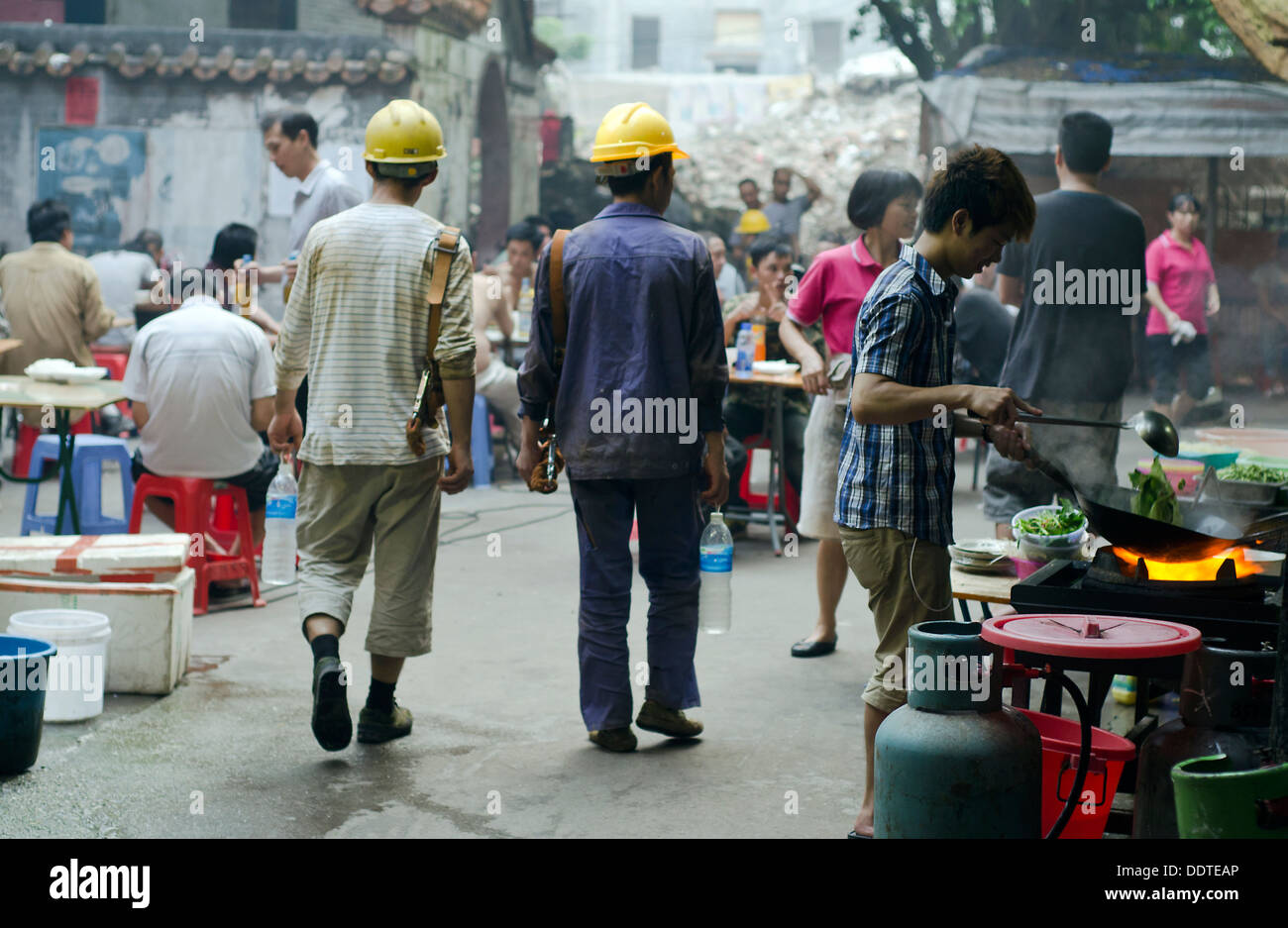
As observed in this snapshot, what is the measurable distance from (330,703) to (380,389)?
1087 millimetres

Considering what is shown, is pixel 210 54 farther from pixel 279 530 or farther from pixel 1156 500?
pixel 1156 500

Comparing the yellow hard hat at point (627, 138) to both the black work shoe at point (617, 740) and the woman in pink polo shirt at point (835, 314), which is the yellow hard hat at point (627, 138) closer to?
the woman in pink polo shirt at point (835, 314)

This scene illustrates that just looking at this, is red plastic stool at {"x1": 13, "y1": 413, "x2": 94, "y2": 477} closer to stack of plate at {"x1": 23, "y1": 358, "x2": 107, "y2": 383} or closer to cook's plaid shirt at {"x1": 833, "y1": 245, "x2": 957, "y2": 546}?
stack of plate at {"x1": 23, "y1": 358, "x2": 107, "y2": 383}

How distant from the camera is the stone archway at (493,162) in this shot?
22.3 m

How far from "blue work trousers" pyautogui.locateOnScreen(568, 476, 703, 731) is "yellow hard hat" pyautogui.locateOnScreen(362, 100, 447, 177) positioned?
A: 1271 millimetres

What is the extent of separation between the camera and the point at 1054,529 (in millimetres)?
4691

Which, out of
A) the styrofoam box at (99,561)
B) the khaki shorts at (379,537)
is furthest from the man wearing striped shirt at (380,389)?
the styrofoam box at (99,561)

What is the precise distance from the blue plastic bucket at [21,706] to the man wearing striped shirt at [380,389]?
87 centimetres

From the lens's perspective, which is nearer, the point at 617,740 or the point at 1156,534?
the point at 1156,534

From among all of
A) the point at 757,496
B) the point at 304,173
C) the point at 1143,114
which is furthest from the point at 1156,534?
the point at 1143,114

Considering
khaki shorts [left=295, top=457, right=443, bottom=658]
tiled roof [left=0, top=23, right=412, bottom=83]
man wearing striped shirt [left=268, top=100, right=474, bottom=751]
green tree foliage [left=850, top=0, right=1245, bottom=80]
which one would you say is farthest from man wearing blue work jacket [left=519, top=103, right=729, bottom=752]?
green tree foliage [left=850, top=0, right=1245, bottom=80]

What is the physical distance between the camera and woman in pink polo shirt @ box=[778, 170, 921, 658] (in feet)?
19.2
